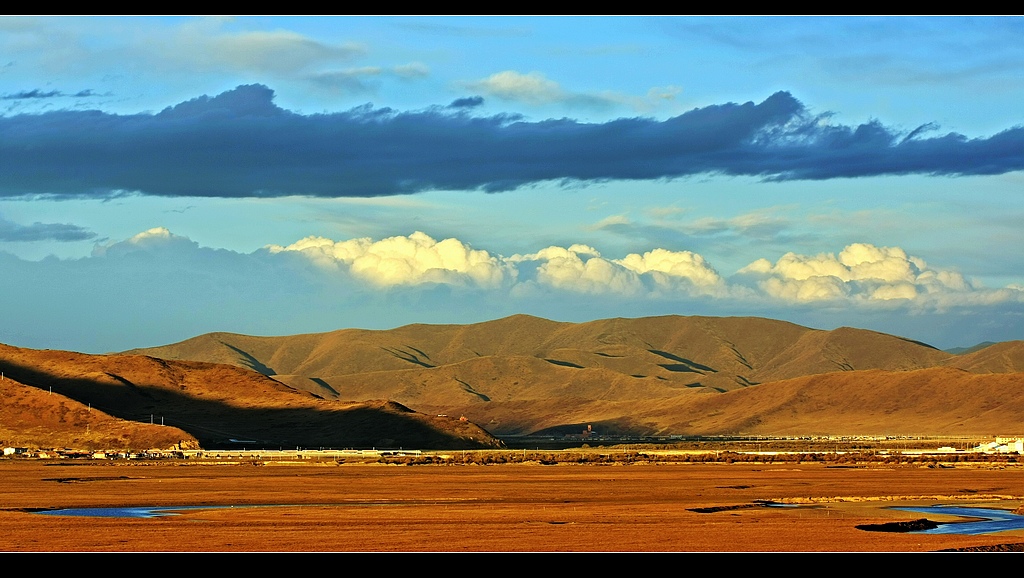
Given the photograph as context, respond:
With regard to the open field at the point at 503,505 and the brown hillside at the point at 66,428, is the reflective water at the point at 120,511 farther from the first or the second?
the brown hillside at the point at 66,428

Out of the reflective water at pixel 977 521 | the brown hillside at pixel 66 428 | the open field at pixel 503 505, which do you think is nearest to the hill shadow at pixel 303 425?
the brown hillside at pixel 66 428

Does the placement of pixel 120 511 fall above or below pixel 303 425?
above

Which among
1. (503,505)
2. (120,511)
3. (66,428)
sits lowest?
(503,505)

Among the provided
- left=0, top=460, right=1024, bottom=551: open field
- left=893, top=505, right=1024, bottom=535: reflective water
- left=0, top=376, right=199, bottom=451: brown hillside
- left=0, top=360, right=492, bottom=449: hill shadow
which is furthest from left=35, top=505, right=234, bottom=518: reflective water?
left=0, top=360, right=492, bottom=449: hill shadow

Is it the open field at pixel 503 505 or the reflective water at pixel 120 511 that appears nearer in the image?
the open field at pixel 503 505

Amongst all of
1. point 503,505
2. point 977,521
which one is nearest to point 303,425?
point 503,505

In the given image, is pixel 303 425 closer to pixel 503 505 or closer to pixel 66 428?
pixel 66 428

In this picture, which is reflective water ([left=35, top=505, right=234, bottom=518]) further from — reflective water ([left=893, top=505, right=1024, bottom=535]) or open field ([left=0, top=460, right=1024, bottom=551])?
reflective water ([left=893, top=505, right=1024, bottom=535])
